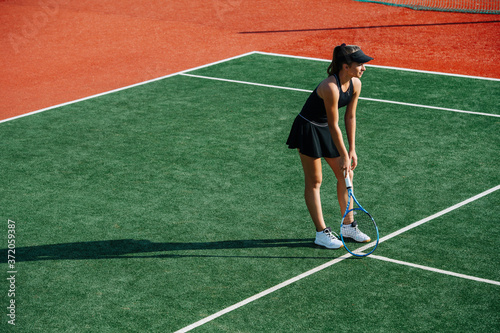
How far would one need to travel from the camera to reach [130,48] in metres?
17.9

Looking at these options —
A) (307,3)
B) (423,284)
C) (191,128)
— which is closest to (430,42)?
(307,3)

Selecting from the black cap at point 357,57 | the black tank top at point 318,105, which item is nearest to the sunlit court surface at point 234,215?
the black tank top at point 318,105

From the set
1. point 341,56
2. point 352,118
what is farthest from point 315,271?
point 341,56

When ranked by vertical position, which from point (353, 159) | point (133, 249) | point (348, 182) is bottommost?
point (133, 249)

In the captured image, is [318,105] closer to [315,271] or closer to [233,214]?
[315,271]

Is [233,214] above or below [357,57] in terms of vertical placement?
below

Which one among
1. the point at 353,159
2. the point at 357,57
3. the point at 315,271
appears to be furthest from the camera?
the point at 353,159

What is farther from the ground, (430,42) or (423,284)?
(430,42)

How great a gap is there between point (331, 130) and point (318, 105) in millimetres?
338

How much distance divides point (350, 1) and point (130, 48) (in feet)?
32.6

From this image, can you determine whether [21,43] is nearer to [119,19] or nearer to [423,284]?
[119,19]

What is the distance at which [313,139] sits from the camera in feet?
23.2

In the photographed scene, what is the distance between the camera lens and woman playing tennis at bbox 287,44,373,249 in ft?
22.1

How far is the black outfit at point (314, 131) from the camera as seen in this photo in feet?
23.1
